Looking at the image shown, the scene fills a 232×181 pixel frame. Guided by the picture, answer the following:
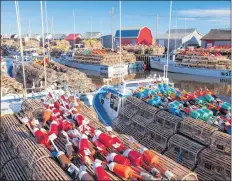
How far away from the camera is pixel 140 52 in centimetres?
4497

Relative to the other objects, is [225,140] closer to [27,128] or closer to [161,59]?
[27,128]

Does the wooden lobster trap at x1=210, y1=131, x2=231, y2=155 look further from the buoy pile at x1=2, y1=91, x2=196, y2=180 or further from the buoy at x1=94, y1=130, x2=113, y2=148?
the buoy at x1=94, y1=130, x2=113, y2=148

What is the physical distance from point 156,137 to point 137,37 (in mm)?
49453

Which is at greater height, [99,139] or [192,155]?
[99,139]

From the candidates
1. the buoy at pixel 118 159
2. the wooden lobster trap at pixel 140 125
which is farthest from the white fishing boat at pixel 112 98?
Answer: the buoy at pixel 118 159

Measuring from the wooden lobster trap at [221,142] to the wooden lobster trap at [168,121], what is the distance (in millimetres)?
1581

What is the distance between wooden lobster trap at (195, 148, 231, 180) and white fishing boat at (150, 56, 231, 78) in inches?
906

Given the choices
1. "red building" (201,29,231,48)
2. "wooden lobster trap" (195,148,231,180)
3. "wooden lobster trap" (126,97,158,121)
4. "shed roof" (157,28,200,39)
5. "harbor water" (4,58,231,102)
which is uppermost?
"shed roof" (157,28,200,39)

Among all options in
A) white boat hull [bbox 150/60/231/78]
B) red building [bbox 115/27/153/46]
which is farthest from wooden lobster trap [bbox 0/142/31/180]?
red building [bbox 115/27/153/46]

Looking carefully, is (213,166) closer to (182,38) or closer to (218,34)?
(218,34)

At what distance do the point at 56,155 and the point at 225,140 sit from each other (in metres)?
4.45

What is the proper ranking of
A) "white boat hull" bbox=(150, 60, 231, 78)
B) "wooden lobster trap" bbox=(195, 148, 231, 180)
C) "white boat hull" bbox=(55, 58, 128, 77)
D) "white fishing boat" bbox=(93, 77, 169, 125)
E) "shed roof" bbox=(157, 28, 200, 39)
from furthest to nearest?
"shed roof" bbox=(157, 28, 200, 39) < "white boat hull" bbox=(55, 58, 128, 77) < "white boat hull" bbox=(150, 60, 231, 78) < "white fishing boat" bbox=(93, 77, 169, 125) < "wooden lobster trap" bbox=(195, 148, 231, 180)

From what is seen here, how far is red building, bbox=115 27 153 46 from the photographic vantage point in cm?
5766

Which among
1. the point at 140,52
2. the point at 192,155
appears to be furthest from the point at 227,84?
the point at 192,155
